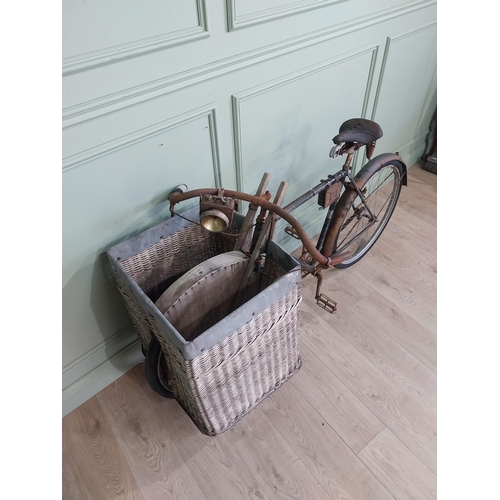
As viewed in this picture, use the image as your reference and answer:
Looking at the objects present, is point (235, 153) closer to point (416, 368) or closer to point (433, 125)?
point (416, 368)

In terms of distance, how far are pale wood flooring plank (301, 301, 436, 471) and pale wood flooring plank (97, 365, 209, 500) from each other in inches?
25.2

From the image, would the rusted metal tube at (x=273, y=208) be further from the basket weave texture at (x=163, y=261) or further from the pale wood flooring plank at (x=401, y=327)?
the pale wood flooring plank at (x=401, y=327)

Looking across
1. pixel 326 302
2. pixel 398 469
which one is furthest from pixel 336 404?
pixel 326 302

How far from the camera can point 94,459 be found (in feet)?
4.41

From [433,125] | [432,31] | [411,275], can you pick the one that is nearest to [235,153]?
[411,275]

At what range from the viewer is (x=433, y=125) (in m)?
2.39

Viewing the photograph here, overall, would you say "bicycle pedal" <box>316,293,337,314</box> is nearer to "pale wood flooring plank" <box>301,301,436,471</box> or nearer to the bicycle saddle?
"pale wood flooring plank" <box>301,301,436,471</box>

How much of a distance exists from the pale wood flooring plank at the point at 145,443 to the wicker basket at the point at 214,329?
0.14m

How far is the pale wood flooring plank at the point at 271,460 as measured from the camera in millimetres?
1250

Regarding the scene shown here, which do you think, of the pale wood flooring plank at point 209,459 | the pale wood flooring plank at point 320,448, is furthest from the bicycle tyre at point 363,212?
the pale wood flooring plank at point 209,459

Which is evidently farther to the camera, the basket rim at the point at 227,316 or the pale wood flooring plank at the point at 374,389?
the pale wood flooring plank at the point at 374,389

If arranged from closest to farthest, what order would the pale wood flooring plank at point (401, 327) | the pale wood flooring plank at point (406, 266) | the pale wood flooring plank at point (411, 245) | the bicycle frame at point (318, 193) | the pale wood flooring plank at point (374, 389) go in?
the bicycle frame at point (318, 193) < the pale wood flooring plank at point (374, 389) < the pale wood flooring plank at point (401, 327) < the pale wood flooring plank at point (406, 266) < the pale wood flooring plank at point (411, 245)
